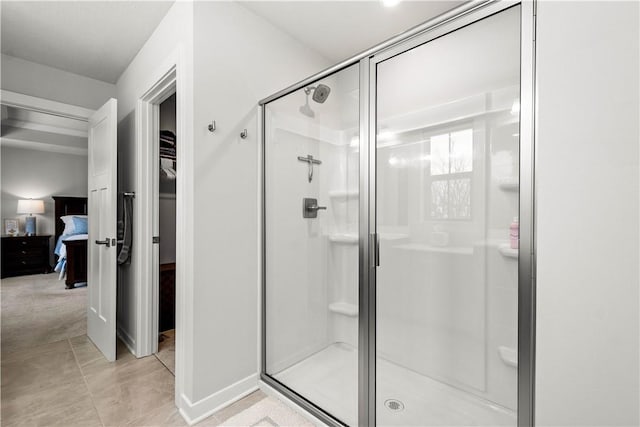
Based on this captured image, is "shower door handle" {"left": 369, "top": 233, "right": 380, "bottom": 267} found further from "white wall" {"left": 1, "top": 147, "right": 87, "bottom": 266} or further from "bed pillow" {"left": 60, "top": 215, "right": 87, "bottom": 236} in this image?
"white wall" {"left": 1, "top": 147, "right": 87, "bottom": 266}

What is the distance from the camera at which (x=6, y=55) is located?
2449mm

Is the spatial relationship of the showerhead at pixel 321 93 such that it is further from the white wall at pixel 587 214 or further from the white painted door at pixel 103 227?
the white painted door at pixel 103 227

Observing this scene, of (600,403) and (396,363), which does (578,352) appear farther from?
(396,363)

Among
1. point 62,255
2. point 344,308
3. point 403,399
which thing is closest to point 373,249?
point 344,308

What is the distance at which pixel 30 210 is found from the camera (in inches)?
228

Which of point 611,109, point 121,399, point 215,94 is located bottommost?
point 121,399

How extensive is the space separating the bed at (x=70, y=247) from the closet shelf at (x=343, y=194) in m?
4.63

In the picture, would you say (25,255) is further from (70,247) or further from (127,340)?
(127,340)

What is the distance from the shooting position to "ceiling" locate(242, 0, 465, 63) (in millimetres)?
1950

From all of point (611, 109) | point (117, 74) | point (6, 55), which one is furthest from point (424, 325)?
point (6, 55)

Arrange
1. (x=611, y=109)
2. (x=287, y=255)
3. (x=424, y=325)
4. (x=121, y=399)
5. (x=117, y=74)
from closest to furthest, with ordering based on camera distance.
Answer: (x=611, y=109) < (x=424, y=325) < (x=121, y=399) < (x=287, y=255) < (x=117, y=74)

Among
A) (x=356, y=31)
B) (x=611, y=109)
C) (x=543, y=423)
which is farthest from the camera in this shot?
(x=356, y=31)

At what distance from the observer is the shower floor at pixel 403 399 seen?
57.5 inches

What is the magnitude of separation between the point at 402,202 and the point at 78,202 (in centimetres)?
724
